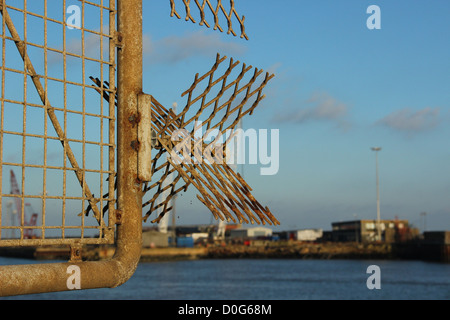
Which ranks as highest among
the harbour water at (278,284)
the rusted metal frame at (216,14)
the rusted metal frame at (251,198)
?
the rusted metal frame at (216,14)

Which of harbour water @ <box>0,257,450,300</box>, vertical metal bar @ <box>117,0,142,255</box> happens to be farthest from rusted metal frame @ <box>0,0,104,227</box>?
harbour water @ <box>0,257,450,300</box>

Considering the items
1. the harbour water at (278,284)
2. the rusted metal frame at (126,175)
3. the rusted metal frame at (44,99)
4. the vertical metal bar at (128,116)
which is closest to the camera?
the rusted metal frame at (44,99)

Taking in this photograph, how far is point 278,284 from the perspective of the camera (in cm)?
12925

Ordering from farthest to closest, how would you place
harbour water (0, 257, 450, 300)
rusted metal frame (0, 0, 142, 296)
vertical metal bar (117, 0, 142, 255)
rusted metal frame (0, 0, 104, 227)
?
harbour water (0, 257, 450, 300)
vertical metal bar (117, 0, 142, 255)
rusted metal frame (0, 0, 142, 296)
rusted metal frame (0, 0, 104, 227)

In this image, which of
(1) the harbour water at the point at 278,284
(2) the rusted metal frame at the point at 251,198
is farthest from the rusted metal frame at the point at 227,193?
(1) the harbour water at the point at 278,284

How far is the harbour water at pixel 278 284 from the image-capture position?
11025 cm

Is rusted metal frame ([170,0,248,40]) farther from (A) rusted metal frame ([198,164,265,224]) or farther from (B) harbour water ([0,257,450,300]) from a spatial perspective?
(B) harbour water ([0,257,450,300])

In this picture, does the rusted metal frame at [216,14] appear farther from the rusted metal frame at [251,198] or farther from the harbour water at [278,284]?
the harbour water at [278,284]

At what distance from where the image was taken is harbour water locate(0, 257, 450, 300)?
362ft

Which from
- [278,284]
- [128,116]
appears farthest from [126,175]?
[278,284]

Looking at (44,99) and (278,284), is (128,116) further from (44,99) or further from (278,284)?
(278,284)

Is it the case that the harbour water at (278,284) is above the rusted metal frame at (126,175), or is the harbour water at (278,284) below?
below

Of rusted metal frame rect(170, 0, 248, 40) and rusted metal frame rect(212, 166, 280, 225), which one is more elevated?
rusted metal frame rect(170, 0, 248, 40)
